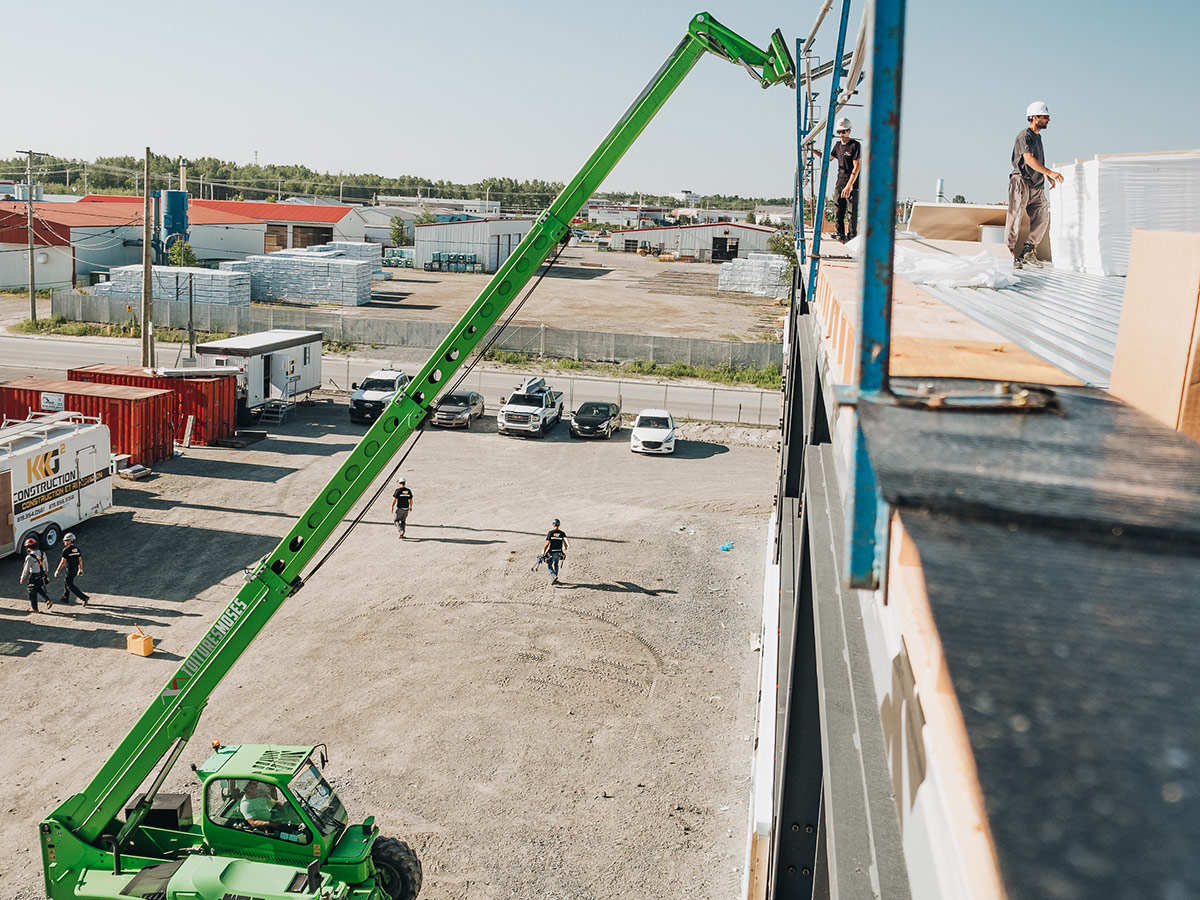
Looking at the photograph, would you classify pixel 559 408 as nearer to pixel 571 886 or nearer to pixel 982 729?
pixel 571 886

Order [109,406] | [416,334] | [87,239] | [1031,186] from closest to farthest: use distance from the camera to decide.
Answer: [1031,186]
[109,406]
[416,334]
[87,239]

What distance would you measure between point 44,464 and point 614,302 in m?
48.3

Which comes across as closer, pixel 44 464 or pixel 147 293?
pixel 44 464

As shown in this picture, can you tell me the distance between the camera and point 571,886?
10.5 meters

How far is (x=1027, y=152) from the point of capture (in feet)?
34.1

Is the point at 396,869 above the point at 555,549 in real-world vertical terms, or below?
below

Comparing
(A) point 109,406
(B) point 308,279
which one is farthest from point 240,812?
(B) point 308,279

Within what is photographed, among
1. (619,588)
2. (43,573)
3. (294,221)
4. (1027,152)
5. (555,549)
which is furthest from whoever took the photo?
(294,221)

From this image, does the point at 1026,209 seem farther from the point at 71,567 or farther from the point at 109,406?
the point at 109,406

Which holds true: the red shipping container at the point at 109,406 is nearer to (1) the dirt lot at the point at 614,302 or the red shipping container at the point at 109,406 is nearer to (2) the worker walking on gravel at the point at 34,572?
(2) the worker walking on gravel at the point at 34,572

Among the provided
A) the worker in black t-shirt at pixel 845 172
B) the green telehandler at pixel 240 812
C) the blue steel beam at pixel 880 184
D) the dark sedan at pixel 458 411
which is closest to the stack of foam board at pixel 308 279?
the dark sedan at pixel 458 411

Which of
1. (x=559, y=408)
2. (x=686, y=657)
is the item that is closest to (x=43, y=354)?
(x=559, y=408)

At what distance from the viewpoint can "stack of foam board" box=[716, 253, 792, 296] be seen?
239 feet

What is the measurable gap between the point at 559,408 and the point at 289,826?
24148mm
